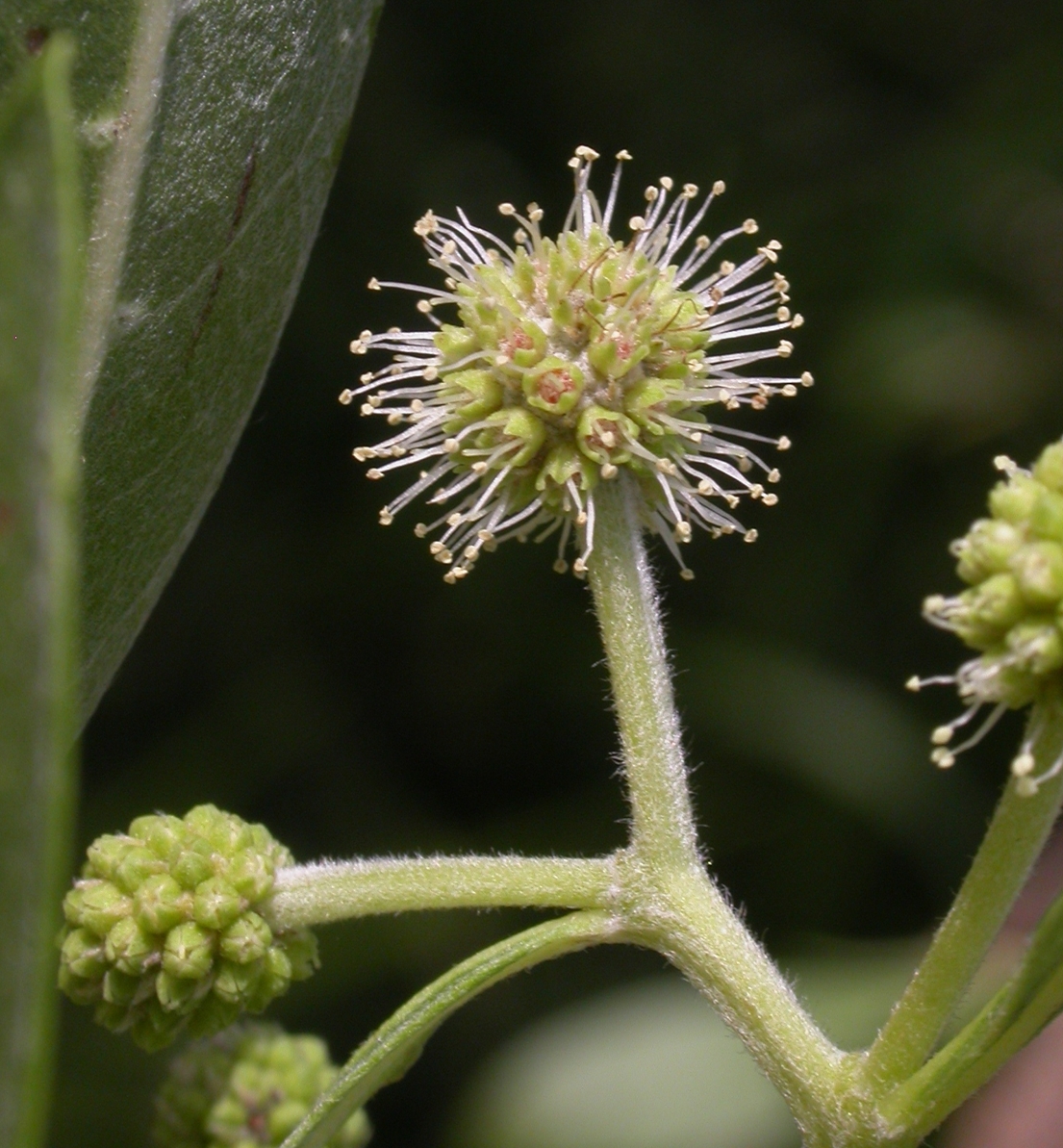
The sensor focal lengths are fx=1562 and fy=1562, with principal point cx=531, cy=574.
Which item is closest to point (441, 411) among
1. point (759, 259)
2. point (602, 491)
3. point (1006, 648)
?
point (602, 491)

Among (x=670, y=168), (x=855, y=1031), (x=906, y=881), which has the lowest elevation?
(x=855, y=1031)

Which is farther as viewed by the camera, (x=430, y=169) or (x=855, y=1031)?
(x=430, y=169)

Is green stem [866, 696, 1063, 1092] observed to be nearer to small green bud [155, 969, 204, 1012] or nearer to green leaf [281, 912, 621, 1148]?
green leaf [281, 912, 621, 1148]

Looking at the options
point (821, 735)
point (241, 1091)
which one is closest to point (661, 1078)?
point (821, 735)

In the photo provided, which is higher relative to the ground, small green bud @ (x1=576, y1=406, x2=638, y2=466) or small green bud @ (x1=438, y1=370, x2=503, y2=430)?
small green bud @ (x1=438, y1=370, x2=503, y2=430)

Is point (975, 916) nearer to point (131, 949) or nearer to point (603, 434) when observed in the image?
point (603, 434)

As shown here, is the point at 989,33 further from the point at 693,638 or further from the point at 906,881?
the point at 906,881

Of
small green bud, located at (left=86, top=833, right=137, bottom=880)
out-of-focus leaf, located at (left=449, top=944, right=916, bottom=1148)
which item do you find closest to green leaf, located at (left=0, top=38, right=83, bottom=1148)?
small green bud, located at (left=86, top=833, right=137, bottom=880)
